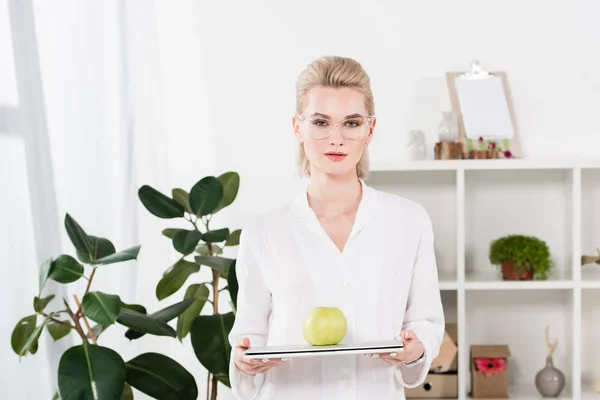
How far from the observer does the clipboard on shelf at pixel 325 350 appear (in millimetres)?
1334

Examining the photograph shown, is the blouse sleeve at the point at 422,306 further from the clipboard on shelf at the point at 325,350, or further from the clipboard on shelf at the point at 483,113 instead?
the clipboard on shelf at the point at 483,113

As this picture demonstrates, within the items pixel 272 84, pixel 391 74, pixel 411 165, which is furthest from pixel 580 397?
pixel 272 84

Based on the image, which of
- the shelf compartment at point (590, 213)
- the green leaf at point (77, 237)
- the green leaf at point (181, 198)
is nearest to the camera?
the green leaf at point (77, 237)

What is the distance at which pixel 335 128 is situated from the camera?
1508 mm

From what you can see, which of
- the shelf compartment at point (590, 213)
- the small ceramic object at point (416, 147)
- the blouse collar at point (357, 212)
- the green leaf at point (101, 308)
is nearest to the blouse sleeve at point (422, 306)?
the blouse collar at point (357, 212)

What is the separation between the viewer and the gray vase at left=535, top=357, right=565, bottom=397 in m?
2.82

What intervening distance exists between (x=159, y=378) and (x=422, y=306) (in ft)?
3.09

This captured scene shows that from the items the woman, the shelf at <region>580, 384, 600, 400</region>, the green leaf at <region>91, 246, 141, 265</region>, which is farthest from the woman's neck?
the shelf at <region>580, 384, 600, 400</region>

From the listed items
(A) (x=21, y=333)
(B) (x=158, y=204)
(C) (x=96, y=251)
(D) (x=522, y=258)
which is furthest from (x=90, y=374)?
(D) (x=522, y=258)

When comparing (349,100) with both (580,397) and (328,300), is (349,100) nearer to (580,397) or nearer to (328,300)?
(328,300)

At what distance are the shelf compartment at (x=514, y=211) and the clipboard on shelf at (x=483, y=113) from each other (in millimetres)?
168

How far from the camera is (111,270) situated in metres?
2.69

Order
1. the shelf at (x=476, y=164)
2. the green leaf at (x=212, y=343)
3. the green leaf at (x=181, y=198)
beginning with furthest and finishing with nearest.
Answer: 1. the shelf at (x=476, y=164)
2. the green leaf at (x=181, y=198)
3. the green leaf at (x=212, y=343)

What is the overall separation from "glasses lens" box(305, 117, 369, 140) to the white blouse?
149mm
